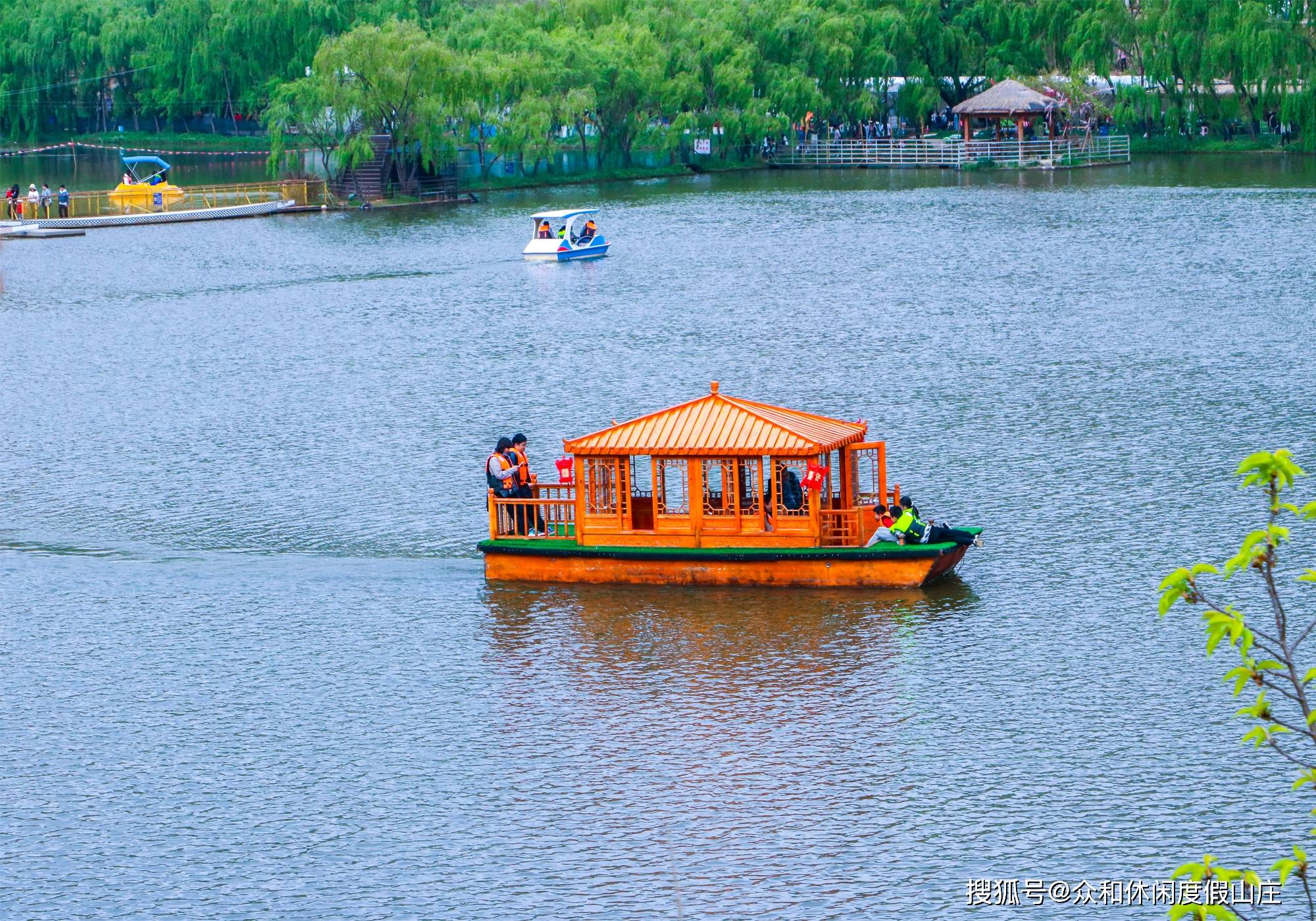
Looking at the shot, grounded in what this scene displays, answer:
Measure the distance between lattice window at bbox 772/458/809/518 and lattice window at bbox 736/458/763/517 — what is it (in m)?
0.28

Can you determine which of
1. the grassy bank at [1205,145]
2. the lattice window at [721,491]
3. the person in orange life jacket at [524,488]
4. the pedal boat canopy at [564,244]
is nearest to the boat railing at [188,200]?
the pedal boat canopy at [564,244]

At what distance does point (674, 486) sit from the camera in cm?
3238

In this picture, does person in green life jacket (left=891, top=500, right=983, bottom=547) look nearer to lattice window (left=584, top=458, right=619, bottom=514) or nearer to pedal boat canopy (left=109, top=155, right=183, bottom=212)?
lattice window (left=584, top=458, right=619, bottom=514)

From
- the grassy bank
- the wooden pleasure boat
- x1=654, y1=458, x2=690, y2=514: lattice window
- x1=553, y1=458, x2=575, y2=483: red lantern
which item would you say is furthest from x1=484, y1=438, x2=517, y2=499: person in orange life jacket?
the grassy bank

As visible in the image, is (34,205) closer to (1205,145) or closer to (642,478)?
(1205,145)

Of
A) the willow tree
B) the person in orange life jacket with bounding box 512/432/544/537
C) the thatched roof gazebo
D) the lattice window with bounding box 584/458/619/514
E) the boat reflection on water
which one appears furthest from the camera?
the thatched roof gazebo

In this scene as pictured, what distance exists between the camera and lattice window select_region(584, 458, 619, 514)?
31.3 meters

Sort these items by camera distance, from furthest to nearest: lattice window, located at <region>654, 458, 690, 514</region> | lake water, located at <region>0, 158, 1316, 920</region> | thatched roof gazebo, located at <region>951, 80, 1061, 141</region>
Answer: thatched roof gazebo, located at <region>951, 80, 1061, 141</region>
lattice window, located at <region>654, 458, 690, 514</region>
lake water, located at <region>0, 158, 1316, 920</region>

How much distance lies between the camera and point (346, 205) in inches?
4008

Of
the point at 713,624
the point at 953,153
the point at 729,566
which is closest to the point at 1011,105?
the point at 953,153

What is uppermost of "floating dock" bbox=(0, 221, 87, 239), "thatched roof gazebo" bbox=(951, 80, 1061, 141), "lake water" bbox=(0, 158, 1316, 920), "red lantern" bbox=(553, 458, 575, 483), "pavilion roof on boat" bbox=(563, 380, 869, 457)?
"thatched roof gazebo" bbox=(951, 80, 1061, 141)

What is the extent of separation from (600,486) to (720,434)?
236cm

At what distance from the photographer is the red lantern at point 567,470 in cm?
3266

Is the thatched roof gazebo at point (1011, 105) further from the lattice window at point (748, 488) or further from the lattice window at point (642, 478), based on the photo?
the lattice window at point (748, 488)
